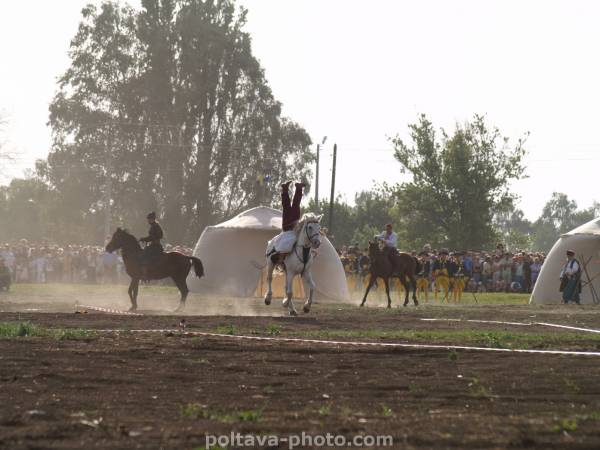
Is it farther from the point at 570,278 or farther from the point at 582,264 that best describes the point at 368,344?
the point at 582,264

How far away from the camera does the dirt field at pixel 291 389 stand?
9156 millimetres

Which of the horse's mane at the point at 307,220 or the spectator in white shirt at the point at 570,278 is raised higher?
the horse's mane at the point at 307,220

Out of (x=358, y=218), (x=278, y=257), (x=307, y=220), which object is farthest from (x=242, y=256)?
(x=358, y=218)

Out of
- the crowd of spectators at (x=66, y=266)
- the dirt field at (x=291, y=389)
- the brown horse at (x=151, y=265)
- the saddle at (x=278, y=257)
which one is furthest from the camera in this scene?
the crowd of spectators at (x=66, y=266)

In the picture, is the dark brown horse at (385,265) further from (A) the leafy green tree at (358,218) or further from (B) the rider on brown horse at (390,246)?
(A) the leafy green tree at (358,218)

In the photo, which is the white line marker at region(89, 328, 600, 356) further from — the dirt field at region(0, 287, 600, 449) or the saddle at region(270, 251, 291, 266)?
the saddle at region(270, 251, 291, 266)

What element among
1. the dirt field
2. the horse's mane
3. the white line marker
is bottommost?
the dirt field

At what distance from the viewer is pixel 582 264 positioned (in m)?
43.2

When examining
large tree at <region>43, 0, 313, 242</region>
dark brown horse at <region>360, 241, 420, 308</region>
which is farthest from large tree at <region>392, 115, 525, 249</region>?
dark brown horse at <region>360, 241, 420, 308</region>

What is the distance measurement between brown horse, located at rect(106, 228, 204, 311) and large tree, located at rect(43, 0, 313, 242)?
41.2 m

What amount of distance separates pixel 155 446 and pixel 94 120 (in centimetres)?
6499

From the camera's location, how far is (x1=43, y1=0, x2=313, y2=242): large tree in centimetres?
7156

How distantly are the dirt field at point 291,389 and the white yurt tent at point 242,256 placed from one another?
22571 millimetres

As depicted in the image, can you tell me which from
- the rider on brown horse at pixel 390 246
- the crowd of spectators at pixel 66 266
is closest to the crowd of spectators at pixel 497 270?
the crowd of spectators at pixel 66 266
